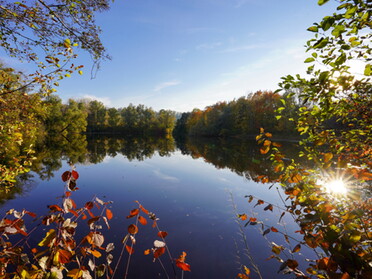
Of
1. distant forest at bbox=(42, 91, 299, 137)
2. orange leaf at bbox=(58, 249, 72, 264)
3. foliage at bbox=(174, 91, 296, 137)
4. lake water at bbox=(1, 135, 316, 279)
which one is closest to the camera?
orange leaf at bbox=(58, 249, 72, 264)

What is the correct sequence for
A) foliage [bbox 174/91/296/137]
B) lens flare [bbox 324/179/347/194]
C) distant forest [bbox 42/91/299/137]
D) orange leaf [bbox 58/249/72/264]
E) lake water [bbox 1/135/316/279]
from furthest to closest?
1. distant forest [bbox 42/91/299/137]
2. foliage [bbox 174/91/296/137]
3. lake water [bbox 1/135/316/279]
4. lens flare [bbox 324/179/347/194]
5. orange leaf [bbox 58/249/72/264]

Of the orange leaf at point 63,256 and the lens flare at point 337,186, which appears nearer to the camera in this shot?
the orange leaf at point 63,256

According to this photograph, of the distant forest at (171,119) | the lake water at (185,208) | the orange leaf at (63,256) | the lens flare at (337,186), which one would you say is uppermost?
the distant forest at (171,119)

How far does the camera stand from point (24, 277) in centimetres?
141

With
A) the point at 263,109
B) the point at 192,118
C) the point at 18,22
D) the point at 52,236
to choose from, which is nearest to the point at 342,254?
the point at 52,236

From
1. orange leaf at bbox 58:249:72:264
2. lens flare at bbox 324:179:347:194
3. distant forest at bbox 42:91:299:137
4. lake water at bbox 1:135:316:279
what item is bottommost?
lake water at bbox 1:135:316:279

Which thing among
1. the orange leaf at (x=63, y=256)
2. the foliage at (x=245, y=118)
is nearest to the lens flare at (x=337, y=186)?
the orange leaf at (x=63, y=256)

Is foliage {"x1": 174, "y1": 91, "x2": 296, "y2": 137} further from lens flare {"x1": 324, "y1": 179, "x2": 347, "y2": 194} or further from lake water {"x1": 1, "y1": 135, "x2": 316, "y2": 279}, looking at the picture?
lens flare {"x1": 324, "y1": 179, "x2": 347, "y2": 194}

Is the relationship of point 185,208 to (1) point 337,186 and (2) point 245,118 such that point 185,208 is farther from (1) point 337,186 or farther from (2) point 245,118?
(2) point 245,118

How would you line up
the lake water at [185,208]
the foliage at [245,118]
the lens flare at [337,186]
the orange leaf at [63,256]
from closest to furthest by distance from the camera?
the orange leaf at [63,256] < the lens flare at [337,186] < the lake water at [185,208] < the foliage at [245,118]

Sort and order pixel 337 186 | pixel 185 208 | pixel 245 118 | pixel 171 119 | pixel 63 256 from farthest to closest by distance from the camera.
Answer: pixel 171 119
pixel 245 118
pixel 185 208
pixel 337 186
pixel 63 256

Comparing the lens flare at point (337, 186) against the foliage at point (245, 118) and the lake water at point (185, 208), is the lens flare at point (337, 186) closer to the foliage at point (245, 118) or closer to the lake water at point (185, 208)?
the lake water at point (185, 208)

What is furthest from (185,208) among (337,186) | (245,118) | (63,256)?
(245,118)

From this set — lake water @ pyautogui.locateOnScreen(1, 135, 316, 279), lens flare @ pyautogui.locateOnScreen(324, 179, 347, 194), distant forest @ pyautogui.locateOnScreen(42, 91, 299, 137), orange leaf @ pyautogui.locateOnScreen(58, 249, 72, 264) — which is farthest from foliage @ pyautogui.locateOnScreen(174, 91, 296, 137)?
orange leaf @ pyautogui.locateOnScreen(58, 249, 72, 264)
